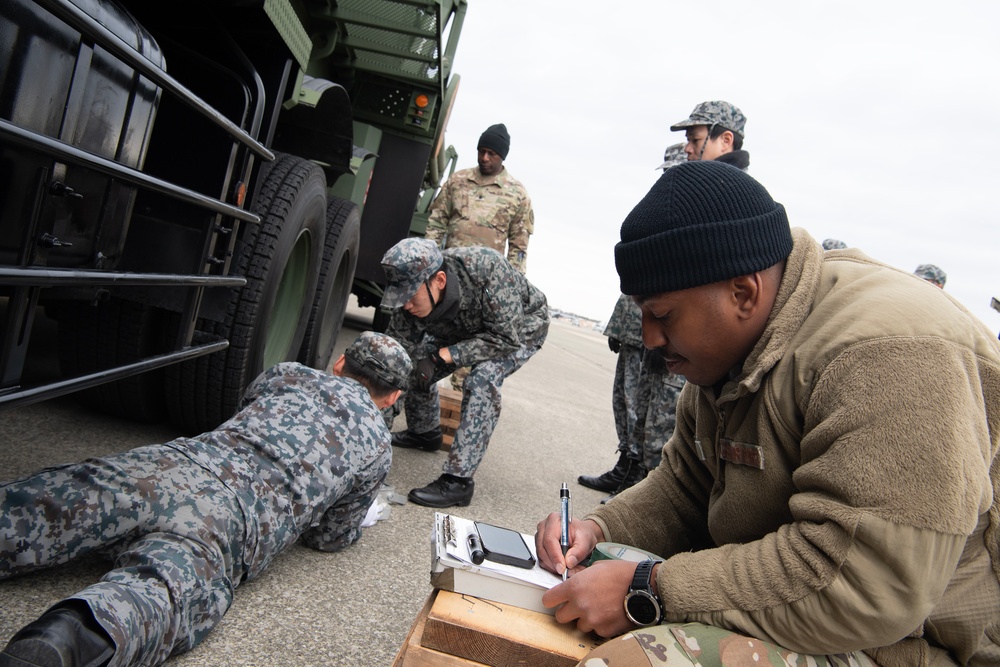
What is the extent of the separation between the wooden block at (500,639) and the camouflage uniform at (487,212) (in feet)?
15.4

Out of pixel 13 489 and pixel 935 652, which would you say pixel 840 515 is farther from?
pixel 13 489

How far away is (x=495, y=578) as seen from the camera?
5.35ft

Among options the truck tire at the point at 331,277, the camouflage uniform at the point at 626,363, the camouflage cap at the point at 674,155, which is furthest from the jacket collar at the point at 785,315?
the camouflage cap at the point at 674,155

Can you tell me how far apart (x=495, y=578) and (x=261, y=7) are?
1872 mm

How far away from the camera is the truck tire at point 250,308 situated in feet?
10.4

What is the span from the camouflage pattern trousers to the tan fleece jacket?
1092 millimetres

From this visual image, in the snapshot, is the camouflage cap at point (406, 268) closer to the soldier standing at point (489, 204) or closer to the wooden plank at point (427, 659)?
the wooden plank at point (427, 659)

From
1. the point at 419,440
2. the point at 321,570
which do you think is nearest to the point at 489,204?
the point at 419,440

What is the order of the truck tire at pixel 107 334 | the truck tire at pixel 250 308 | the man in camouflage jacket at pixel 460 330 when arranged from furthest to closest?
1. the man in camouflage jacket at pixel 460 330
2. the truck tire at pixel 250 308
3. the truck tire at pixel 107 334

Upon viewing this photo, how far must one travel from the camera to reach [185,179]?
270 centimetres

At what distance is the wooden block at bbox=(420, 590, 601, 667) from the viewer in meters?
1.49

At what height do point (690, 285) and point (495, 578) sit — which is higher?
point (690, 285)

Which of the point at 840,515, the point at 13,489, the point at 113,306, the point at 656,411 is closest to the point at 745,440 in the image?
the point at 840,515

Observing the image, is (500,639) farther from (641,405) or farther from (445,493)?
(641,405)
